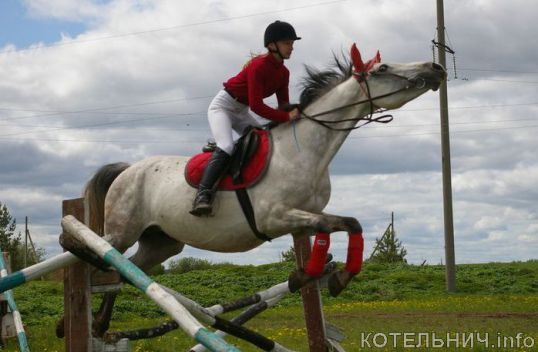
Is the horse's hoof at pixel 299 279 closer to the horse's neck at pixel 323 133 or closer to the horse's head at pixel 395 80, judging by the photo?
the horse's neck at pixel 323 133

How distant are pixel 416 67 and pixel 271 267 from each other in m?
20.1

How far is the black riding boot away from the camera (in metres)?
6.19

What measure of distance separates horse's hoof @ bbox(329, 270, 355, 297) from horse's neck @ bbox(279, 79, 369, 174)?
2.65 feet

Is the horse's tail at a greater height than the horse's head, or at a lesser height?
lesser

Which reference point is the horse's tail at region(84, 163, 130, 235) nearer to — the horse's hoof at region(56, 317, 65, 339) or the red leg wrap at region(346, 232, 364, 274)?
the horse's hoof at region(56, 317, 65, 339)

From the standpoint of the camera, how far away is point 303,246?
7031mm

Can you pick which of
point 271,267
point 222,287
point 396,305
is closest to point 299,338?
point 396,305

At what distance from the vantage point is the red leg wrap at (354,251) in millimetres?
5793

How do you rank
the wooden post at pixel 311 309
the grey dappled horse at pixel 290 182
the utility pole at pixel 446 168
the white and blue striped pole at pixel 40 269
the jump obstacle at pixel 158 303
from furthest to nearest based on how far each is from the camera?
the utility pole at pixel 446 168 → the wooden post at pixel 311 309 → the grey dappled horse at pixel 290 182 → the white and blue striped pole at pixel 40 269 → the jump obstacle at pixel 158 303

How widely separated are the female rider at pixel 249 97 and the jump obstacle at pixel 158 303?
2.85ft

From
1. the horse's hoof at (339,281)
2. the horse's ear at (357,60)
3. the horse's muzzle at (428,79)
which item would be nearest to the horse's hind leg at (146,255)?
the horse's hoof at (339,281)

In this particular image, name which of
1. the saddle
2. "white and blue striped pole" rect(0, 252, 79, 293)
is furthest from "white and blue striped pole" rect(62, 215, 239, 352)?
the saddle

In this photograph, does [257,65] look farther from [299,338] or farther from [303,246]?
[299,338]

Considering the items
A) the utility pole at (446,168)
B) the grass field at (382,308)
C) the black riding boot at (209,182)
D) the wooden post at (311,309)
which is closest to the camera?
the black riding boot at (209,182)
